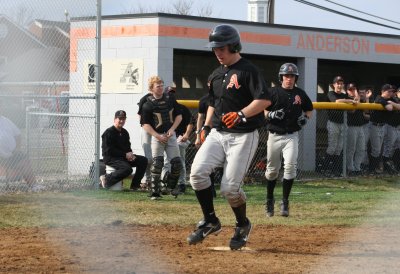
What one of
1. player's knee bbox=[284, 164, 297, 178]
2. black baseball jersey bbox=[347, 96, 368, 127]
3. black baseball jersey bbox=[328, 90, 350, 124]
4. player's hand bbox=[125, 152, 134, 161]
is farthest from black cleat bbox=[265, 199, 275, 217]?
black baseball jersey bbox=[347, 96, 368, 127]

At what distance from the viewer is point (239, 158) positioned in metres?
8.25

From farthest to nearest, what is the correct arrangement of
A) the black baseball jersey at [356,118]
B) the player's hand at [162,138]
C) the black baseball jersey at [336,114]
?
the black baseball jersey at [356,118] < the black baseball jersey at [336,114] < the player's hand at [162,138]

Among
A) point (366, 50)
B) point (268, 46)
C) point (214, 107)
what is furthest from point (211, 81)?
point (366, 50)

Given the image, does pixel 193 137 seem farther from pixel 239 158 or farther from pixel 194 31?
pixel 239 158

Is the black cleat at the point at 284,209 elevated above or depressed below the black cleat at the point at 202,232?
below

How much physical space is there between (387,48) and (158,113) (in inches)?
416

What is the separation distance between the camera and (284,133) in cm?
1148

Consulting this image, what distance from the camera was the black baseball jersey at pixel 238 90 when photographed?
823cm

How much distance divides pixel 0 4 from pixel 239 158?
3.44 m

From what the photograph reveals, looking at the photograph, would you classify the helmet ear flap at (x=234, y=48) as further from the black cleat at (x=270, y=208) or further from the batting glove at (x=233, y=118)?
the black cleat at (x=270, y=208)

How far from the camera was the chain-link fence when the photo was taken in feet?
33.9

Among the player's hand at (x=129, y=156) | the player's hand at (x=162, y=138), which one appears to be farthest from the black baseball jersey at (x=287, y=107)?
the player's hand at (x=129, y=156)

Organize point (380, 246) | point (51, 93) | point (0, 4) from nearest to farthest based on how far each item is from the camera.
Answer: point (380, 246) → point (0, 4) → point (51, 93)

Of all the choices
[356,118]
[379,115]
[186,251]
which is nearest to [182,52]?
[356,118]
